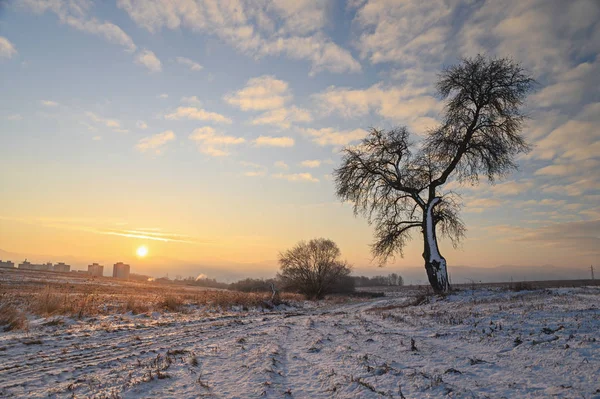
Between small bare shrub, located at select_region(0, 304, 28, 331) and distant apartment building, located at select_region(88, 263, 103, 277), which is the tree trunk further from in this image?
distant apartment building, located at select_region(88, 263, 103, 277)

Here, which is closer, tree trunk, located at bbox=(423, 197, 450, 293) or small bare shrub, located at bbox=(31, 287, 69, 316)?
small bare shrub, located at bbox=(31, 287, 69, 316)

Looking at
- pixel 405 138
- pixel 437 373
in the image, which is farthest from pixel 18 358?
pixel 405 138

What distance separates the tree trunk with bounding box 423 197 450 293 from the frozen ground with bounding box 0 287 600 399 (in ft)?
25.1

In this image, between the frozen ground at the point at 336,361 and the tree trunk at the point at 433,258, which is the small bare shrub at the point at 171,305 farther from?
the tree trunk at the point at 433,258

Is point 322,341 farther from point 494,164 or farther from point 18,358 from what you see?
point 494,164

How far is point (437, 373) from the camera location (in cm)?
496

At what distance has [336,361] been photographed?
618 centimetres

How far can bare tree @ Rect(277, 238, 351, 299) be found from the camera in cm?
4800

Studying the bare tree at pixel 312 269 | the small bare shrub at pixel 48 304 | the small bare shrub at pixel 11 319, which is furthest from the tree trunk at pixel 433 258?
the bare tree at pixel 312 269

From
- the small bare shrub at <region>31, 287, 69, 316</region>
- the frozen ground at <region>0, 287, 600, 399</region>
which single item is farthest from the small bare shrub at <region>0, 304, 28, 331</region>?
the small bare shrub at <region>31, 287, 69, 316</region>

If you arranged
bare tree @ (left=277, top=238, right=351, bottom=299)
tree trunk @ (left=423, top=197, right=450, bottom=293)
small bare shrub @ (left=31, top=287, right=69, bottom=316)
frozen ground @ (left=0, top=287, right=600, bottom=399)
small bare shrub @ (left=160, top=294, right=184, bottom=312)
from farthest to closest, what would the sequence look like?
1. bare tree @ (left=277, top=238, right=351, bottom=299)
2. tree trunk @ (left=423, top=197, right=450, bottom=293)
3. small bare shrub @ (left=160, top=294, right=184, bottom=312)
4. small bare shrub @ (left=31, top=287, right=69, bottom=316)
5. frozen ground @ (left=0, top=287, right=600, bottom=399)

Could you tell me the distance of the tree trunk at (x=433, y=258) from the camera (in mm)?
17719

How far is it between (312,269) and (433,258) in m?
32.4

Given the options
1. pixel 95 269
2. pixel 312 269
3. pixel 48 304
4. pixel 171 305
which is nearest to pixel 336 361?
pixel 48 304
